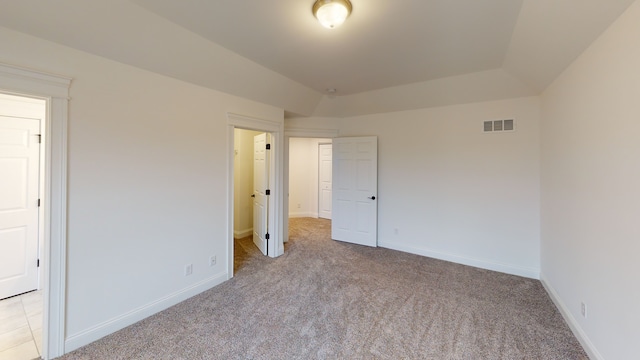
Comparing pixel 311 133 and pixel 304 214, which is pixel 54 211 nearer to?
pixel 311 133

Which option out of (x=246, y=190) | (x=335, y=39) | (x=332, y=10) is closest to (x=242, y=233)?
(x=246, y=190)

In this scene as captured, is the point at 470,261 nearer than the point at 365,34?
No

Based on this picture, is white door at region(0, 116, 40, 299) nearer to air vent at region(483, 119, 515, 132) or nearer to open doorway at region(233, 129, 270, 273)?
open doorway at region(233, 129, 270, 273)

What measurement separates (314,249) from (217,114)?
273 centimetres

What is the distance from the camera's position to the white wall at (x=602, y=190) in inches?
59.4

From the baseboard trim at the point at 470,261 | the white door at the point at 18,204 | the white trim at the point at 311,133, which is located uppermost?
the white trim at the point at 311,133

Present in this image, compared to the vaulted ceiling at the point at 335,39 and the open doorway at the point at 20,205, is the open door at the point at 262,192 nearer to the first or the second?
the vaulted ceiling at the point at 335,39

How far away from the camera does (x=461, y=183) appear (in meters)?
3.85

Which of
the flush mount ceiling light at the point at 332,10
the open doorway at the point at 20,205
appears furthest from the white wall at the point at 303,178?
the flush mount ceiling light at the point at 332,10

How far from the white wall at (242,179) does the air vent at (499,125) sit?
3950 millimetres

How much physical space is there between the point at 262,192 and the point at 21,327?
2.81 meters

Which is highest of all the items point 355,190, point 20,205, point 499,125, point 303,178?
point 499,125

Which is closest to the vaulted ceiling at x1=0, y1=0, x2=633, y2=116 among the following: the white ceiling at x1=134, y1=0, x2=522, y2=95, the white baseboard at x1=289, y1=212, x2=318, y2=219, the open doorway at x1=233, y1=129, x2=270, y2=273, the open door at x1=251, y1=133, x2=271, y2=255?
the white ceiling at x1=134, y1=0, x2=522, y2=95

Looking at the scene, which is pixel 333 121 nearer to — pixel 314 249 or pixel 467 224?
pixel 314 249
